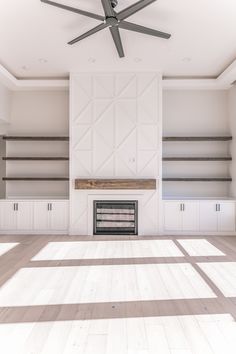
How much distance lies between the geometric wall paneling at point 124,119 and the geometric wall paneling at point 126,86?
0.15m

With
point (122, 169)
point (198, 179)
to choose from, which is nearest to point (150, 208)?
point (122, 169)

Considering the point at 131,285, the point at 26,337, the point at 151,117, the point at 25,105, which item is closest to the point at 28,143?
the point at 25,105

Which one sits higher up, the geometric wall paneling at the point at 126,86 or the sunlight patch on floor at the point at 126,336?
the geometric wall paneling at the point at 126,86

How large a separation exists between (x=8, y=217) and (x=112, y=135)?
280 centimetres

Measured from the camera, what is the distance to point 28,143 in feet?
21.7

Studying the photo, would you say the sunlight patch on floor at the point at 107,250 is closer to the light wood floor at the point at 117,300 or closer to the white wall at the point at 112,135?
the light wood floor at the point at 117,300

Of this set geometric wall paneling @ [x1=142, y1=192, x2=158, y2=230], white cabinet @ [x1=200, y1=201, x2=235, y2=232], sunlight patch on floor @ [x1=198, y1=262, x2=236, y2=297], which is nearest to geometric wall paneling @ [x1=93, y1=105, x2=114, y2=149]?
geometric wall paneling @ [x1=142, y1=192, x2=158, y2=230]

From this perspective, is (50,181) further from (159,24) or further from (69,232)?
(159,24)

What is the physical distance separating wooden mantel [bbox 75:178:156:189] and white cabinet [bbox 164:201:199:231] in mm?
591

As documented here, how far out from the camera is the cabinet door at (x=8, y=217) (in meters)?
5.97

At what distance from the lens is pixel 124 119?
5.91m

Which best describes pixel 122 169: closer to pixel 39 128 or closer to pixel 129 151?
pixel 129 151

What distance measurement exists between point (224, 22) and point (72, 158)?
3604mm

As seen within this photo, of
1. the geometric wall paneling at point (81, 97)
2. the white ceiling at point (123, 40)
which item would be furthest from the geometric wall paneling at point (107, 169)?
the white ceiling at point (123, 40)
